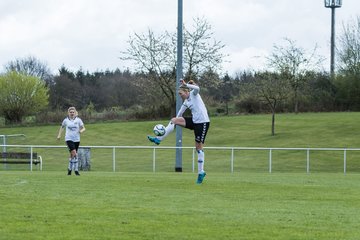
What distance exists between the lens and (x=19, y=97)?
64750 mm

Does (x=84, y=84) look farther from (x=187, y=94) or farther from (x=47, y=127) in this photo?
(x=187, y=94)

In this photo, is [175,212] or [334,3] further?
[334,3]

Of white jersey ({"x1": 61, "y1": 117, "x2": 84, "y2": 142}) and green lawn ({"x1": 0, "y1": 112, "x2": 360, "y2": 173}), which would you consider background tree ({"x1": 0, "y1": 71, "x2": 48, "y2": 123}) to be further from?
white jersey ({"x1": 61, "y1": 117, "x2": 84, "y2": 142})

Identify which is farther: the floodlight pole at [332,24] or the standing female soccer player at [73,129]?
the floodlight pole at [332,24]

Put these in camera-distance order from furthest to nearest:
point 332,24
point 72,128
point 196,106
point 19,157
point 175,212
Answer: point 332,24
point 19,157
point 72,128
point 196,106
point 175,212

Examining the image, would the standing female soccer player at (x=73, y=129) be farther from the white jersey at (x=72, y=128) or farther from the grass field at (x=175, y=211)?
the grass field at (x=175, y=211)

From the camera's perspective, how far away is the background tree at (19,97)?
64.0 meters

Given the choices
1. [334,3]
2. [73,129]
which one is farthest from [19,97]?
[73,129]

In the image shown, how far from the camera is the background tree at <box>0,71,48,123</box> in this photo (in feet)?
210

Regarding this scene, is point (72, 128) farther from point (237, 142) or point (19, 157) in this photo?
point (237, 142)

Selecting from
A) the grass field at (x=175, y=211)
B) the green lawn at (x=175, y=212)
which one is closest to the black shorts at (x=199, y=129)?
the grass field at (x=175, y=211)

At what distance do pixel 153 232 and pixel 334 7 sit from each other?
7114 centimetres

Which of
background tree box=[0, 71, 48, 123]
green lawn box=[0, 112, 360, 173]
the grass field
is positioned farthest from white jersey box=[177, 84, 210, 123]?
background tree box=[0, 71, 48, 123]

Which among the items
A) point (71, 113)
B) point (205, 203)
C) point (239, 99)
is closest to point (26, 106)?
point (239, 99)
